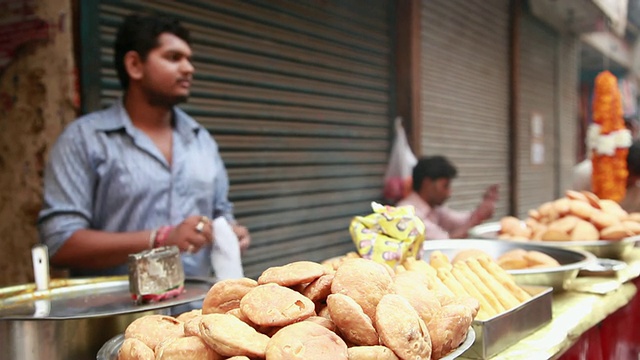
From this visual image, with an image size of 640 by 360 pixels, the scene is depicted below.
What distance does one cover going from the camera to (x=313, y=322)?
1.07m

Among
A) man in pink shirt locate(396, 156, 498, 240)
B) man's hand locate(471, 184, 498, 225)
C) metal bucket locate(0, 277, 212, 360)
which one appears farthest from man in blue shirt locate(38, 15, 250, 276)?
man's hand locate(471, 184, 498, 225)

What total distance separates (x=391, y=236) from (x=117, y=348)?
3.16 feet

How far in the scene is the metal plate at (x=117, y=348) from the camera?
1.08m

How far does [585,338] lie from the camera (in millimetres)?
1980

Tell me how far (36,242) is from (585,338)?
246 centimetres

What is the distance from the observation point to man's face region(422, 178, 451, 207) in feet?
14.0

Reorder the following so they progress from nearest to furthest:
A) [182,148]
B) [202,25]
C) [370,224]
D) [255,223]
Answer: [370,224] → [182,148] → [202,25] → [255,223]

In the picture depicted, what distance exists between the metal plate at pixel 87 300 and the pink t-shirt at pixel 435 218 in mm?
2554

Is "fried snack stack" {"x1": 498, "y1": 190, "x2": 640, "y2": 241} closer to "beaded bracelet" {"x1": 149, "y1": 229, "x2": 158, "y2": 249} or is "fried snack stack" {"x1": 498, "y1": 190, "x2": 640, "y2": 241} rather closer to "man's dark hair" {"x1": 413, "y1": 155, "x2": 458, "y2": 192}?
"man's dark hair" {"x1": 413, "y1": 155, "x2": 458, "y2": 192}

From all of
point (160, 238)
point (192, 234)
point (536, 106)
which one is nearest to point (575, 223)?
point (192, 234)

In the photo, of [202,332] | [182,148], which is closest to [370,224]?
[202,332]

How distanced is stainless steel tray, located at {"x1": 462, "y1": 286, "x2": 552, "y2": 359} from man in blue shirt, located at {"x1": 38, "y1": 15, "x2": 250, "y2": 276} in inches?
44.2

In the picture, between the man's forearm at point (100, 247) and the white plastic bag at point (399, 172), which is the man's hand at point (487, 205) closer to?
the white plastic bag at point (399, 172)

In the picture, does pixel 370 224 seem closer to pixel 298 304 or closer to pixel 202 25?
pixel 298 304
